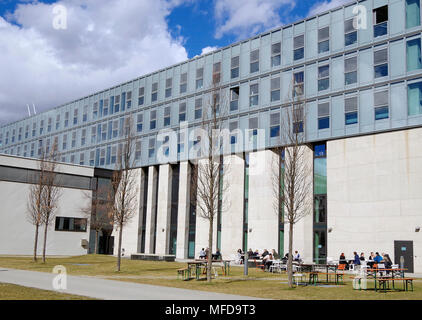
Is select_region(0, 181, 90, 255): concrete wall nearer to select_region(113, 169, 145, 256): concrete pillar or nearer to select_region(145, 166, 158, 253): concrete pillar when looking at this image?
select_region(113, 169, 145, 256): concrete pillar

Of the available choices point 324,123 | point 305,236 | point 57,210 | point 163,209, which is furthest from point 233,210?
point 57,210

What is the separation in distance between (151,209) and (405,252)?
26.7 meters

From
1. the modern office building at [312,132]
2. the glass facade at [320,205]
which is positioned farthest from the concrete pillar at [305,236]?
the glass facade at [320,205]

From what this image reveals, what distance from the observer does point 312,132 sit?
36312mm

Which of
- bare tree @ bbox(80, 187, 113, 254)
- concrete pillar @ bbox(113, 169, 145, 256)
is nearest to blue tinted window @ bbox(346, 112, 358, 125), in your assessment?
concrete pillar @ bbox(113, 169, 145, 256)

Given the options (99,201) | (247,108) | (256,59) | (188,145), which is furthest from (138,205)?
(256,59)

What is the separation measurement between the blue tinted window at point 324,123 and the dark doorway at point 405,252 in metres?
9.99

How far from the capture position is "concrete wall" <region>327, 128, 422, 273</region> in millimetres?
30266

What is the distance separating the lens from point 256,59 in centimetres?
4128

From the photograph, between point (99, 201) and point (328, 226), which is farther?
point (99, 201)

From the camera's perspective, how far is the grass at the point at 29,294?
1310 cm

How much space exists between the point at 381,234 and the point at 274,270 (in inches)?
313

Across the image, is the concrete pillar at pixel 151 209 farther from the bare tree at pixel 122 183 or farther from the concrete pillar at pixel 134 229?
the bare tree at pixel 122 183
